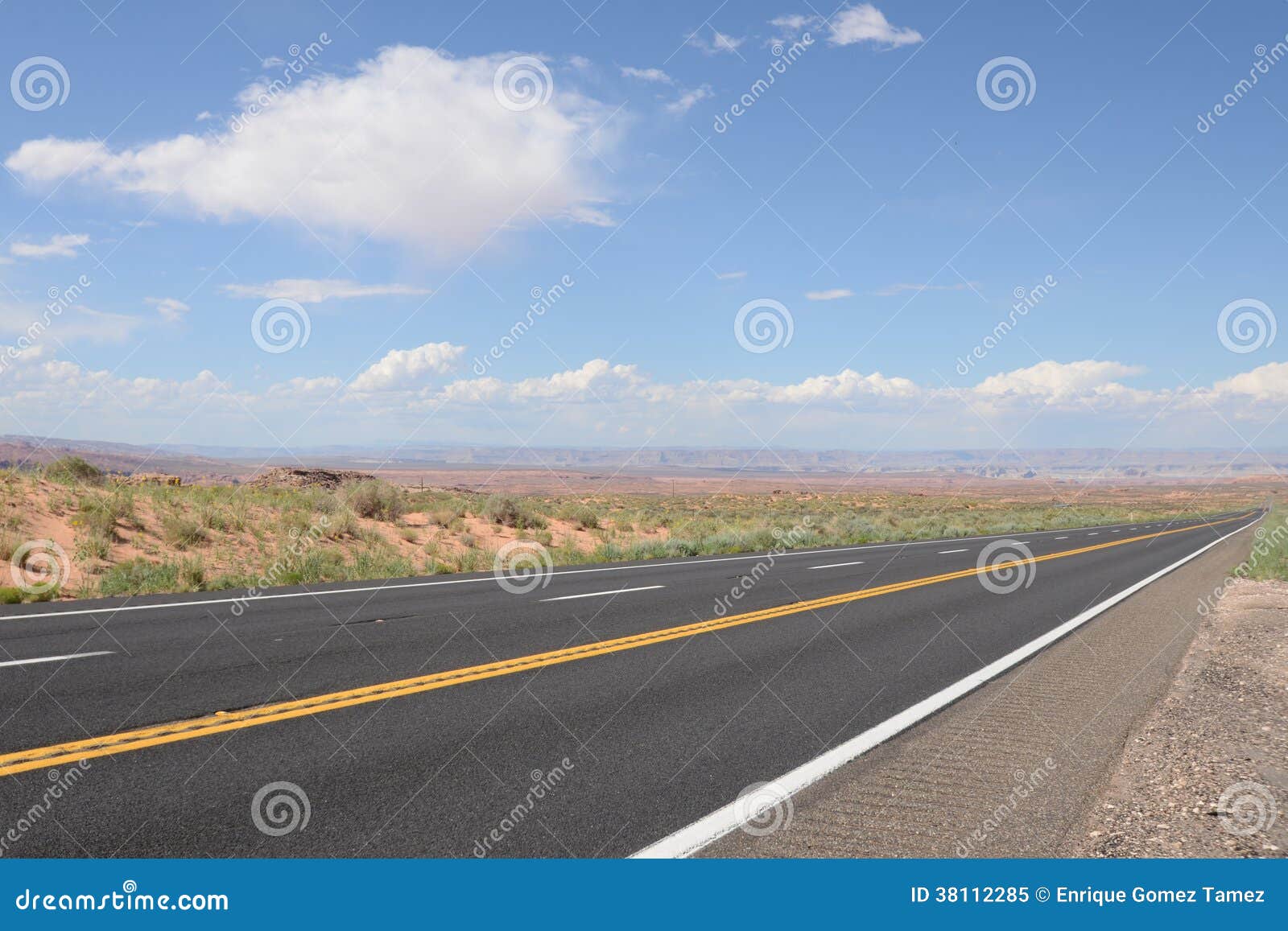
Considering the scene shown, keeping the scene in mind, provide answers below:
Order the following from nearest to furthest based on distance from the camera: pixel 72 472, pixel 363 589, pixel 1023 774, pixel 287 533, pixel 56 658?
pixel 1023 774, pixel 56 658, pixel 363 589, pixel 287 533, pixel 72 472

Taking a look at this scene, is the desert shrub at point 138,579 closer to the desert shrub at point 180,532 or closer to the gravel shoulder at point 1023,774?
the desert shrub at point 180,532

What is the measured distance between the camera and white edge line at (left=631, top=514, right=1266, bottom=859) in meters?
4.09

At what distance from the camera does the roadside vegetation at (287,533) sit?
15.3 m

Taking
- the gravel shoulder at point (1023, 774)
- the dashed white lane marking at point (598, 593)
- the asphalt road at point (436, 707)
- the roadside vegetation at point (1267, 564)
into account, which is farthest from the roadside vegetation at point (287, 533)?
the gravel shoulder at point (1023, 774)

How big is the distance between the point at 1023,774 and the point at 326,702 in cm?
496

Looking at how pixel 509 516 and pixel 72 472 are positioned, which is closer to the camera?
pixel 72 472

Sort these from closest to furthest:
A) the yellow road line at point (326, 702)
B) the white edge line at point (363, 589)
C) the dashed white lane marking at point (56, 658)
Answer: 1. the yellow road line at point (326, 702)
2. the dashed white lane marking at point (56, 658)
3. the white edge line at point (363, 589)

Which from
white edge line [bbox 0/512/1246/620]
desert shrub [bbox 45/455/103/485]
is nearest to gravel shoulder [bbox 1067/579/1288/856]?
white edge line [bbox 0/512/1246/620]

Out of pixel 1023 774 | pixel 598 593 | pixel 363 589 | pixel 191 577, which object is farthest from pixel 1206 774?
pixel 191 577

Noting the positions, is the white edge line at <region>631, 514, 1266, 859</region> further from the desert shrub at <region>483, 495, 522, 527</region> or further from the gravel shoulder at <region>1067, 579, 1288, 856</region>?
the desert shrub at <region>483, 495, 522, 527</region>

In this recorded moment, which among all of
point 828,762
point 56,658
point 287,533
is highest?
point 287,533

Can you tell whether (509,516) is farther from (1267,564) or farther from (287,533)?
(1267,564)

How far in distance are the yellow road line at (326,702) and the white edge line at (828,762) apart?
308cm

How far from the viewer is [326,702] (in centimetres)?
641
